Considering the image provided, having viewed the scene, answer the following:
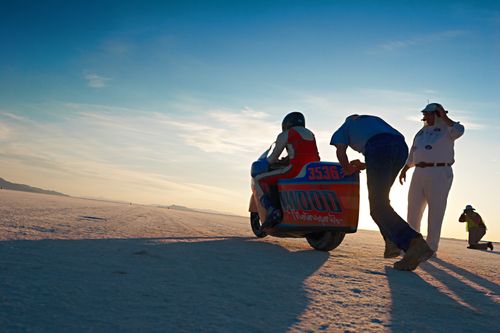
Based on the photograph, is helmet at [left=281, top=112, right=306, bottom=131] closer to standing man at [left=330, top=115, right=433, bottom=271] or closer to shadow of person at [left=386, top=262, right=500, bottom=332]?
standing man at [left=330, top=115, right=433, bottom=271]

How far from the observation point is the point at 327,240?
533cm

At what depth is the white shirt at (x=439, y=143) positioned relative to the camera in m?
5.78

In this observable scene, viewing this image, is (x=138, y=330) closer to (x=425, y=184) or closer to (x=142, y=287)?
(x=142, y=287)

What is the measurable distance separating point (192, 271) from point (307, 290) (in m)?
0.84

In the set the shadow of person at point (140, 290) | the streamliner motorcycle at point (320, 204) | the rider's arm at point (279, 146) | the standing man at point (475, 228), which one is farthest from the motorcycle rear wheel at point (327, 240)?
the standing man at point (475, 228)

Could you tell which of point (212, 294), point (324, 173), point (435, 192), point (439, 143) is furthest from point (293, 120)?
point (212, 294)

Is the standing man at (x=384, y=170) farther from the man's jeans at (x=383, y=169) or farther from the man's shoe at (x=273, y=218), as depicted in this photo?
the man's shoe at (x=273, y=218)

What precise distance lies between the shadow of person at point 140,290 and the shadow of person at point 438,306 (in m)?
0.54

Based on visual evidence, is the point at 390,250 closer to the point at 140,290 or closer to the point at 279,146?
the point at 279,146

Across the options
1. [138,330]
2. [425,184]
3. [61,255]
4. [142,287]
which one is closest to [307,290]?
[142,287]

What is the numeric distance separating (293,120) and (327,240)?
1773mm

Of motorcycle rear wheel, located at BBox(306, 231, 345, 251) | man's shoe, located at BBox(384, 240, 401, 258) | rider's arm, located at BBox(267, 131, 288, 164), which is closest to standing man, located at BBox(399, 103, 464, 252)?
man's shoe, located at BBox(384, 240, 401, 258)

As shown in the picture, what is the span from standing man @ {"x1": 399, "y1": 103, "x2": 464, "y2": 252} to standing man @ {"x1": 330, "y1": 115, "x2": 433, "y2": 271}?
1819 mm

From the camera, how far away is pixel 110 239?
4.37 m
